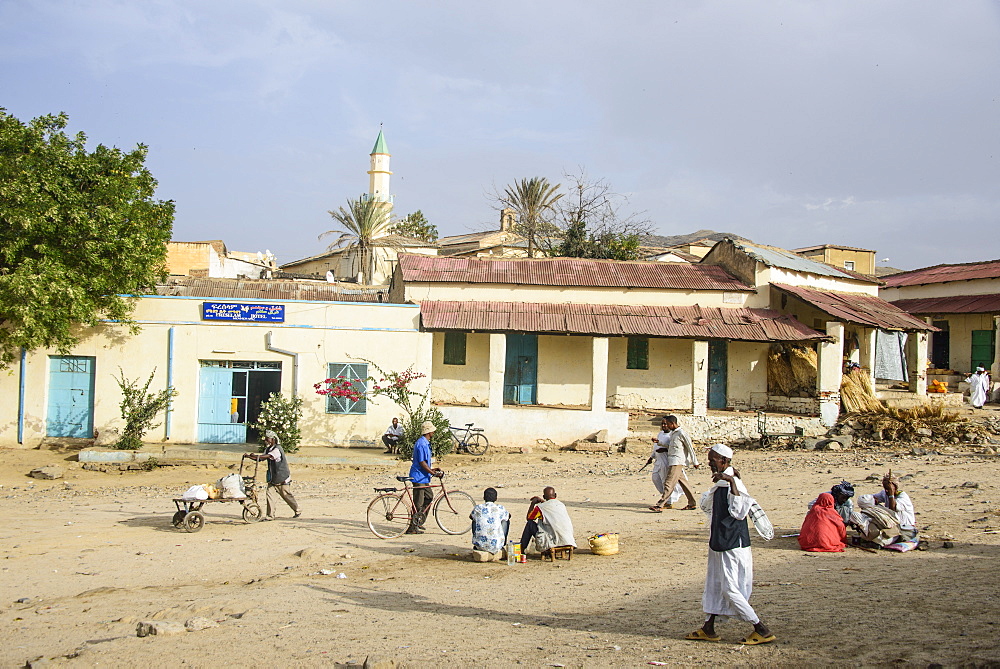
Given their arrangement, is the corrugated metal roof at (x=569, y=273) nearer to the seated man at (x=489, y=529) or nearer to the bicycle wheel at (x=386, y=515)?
the bicycle wheel at (x=386, y=515)

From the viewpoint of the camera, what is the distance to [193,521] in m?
11.3

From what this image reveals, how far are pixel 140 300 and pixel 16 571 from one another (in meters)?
10.9

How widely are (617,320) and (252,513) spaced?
468 inches

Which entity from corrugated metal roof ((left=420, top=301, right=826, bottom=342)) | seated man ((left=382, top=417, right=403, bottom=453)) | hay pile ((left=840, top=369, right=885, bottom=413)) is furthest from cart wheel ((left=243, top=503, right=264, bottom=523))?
hay pile ((left=840, top=369, right=885, bottom=413))

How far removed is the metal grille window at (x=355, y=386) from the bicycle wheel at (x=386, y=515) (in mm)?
8828

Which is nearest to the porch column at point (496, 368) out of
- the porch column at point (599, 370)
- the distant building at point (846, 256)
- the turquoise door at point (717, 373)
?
the porch column at point (599, 370)

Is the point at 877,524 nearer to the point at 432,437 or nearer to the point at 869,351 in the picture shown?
the point at 432,437

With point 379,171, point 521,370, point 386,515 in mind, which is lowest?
point 386,515

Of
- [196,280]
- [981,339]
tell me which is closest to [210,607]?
[196,280]

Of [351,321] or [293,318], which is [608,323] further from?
[293,318]

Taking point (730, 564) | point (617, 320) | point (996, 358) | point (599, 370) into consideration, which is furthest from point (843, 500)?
point (996, 358)

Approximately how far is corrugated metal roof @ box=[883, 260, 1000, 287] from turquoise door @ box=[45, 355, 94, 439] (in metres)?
27.7

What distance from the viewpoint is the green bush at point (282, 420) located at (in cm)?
1833

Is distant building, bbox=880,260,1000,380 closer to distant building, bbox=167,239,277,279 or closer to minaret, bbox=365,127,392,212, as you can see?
distant building, bbox=167,239,277,279
